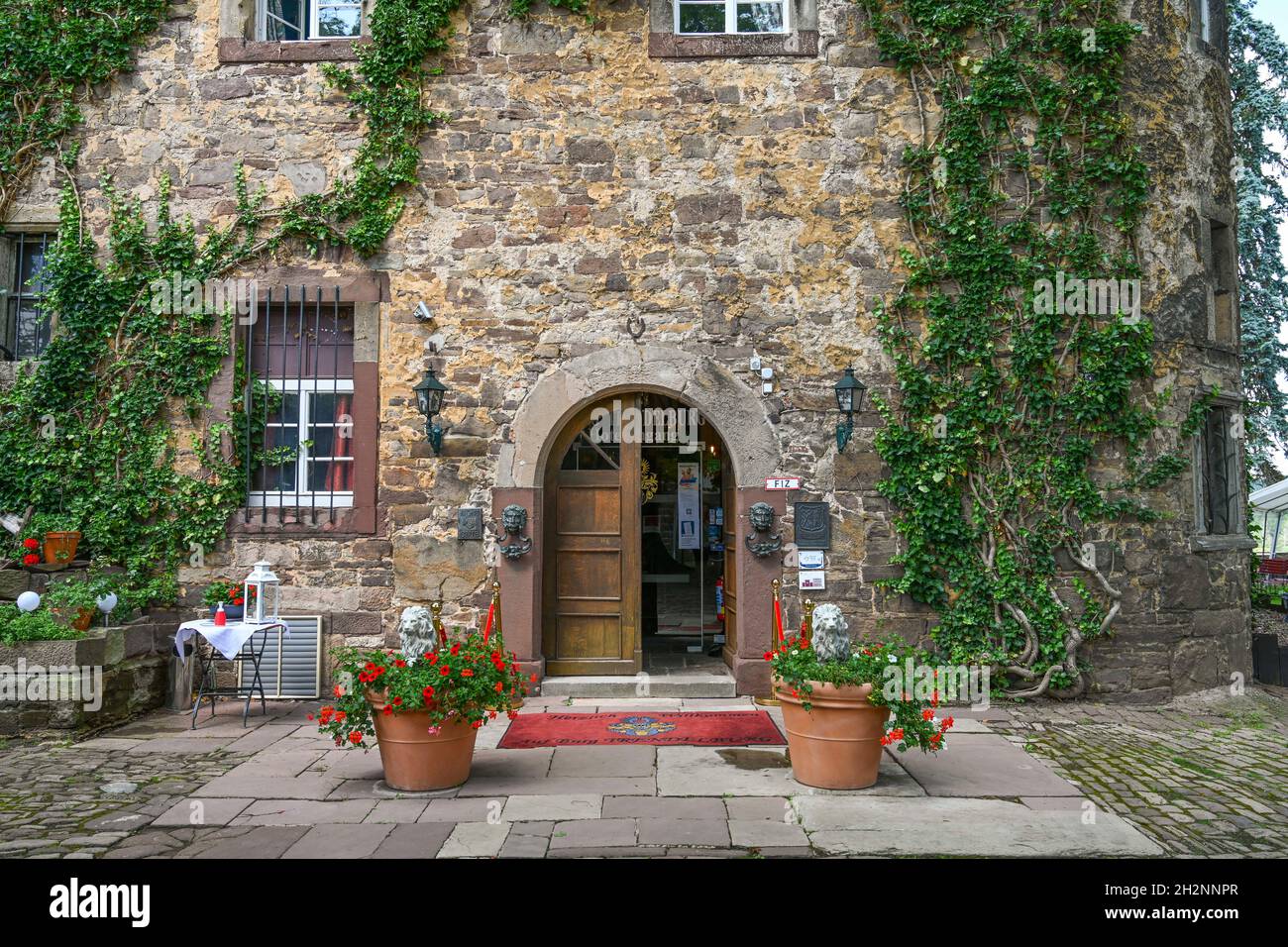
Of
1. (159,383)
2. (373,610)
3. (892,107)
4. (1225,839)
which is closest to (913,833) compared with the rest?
(1225,839)

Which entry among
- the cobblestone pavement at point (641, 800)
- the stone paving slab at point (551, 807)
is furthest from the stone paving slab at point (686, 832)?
the stone paving slab at point (551, 807)

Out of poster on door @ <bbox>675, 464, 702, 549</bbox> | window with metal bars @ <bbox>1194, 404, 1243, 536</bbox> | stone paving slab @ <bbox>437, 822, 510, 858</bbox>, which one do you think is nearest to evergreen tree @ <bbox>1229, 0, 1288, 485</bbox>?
window with metal bars @ <bbox>1194, 404, 1243, 536</bbox>

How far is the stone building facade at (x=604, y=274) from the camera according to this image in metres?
7.25

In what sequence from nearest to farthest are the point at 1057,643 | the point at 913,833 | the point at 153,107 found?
the point at 913,833 < the point at 1057,643 < the point at 153,107

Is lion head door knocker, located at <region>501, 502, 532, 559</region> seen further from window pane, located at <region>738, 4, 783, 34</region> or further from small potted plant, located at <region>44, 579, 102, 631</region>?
window pane, located at <region>738, 4, 783, 34</region>

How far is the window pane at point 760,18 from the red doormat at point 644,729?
5.69 metres

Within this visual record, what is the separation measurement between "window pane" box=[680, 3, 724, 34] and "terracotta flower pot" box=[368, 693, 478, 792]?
20.0ft

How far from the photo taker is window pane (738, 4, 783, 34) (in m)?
7.70

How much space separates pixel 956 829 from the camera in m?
4.23

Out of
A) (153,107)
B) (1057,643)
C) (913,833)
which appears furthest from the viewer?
(153,107)

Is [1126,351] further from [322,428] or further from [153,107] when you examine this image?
[153,107]

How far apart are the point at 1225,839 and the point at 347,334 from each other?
6880mm

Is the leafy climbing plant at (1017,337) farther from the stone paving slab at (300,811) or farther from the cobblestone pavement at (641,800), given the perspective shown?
the stone paving slab at (300,811)

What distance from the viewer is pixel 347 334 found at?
761 centimetres
